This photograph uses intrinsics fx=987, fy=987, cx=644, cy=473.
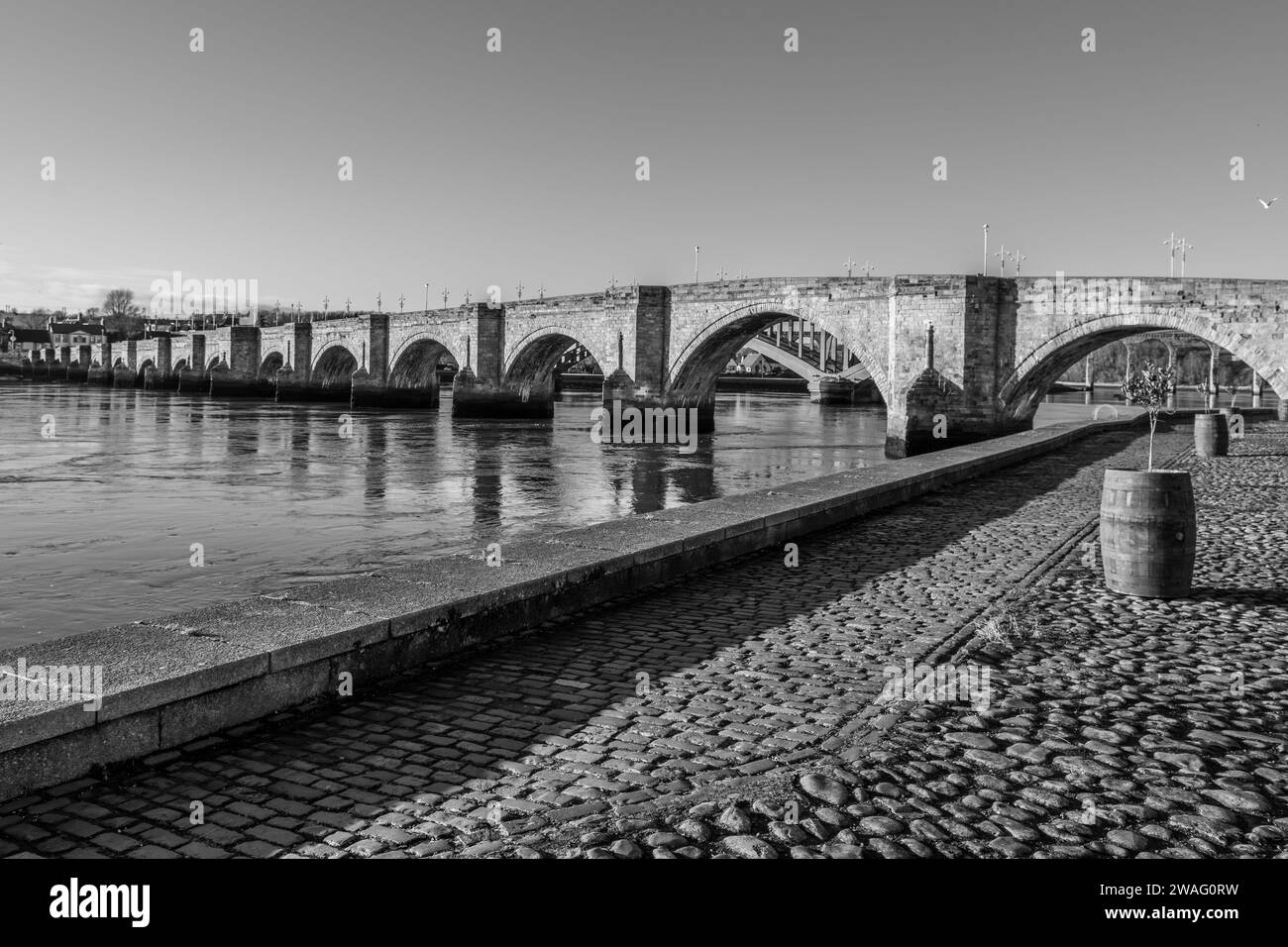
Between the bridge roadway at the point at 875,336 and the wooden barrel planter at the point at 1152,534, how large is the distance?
18343 millimetres

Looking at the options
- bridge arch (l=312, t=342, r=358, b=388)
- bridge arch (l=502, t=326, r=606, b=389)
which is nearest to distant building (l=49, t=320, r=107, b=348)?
bridge arch (l=312, t=342, r=358, b=388)

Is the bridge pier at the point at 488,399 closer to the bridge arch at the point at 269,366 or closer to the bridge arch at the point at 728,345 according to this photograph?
the bridge arch at the point at 728,345

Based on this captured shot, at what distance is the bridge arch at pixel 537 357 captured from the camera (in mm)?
42594

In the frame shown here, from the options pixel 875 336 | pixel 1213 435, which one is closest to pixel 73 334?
pixel 875 336

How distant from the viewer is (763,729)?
425 cm

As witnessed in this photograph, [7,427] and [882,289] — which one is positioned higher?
[882,289]

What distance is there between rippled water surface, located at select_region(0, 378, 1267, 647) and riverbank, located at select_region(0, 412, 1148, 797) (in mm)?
1154

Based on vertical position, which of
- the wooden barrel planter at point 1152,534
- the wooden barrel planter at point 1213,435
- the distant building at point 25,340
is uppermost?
the distant building at point 25,340

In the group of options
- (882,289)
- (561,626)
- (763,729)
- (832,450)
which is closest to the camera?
(763,729)

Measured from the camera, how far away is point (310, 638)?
4422mm

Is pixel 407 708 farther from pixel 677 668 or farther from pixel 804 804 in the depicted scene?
pixel 804 804

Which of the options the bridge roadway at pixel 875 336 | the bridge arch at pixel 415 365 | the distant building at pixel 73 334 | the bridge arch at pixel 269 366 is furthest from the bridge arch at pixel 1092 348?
the distant building at pixel 73 334
